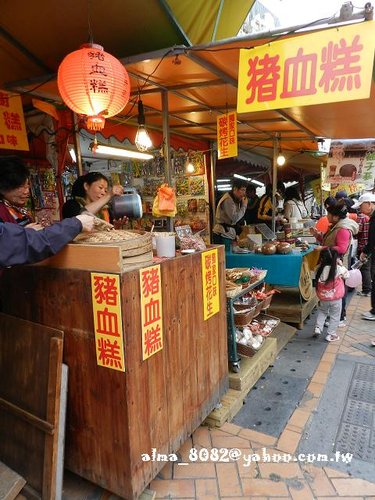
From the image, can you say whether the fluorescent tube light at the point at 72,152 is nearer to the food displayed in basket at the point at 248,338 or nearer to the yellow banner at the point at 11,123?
the yellow banner at the point at 11,123

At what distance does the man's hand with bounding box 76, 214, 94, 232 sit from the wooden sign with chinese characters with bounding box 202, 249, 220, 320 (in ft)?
3.66

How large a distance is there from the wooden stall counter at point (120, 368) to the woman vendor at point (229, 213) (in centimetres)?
438

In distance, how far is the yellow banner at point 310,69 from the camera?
2564mm

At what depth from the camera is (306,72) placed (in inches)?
109

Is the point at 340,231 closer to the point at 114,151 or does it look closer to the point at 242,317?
the point at 242,317

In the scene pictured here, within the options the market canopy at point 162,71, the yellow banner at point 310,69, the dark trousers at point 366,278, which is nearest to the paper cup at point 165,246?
the yellow banner at point 310,69

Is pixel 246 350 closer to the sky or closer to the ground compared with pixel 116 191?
closer to the ground

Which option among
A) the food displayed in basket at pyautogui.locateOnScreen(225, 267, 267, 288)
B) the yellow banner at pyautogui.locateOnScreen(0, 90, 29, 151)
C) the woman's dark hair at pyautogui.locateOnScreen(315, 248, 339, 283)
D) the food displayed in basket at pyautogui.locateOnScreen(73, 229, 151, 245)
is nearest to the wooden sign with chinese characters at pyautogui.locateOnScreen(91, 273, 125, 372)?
the food displayed in basket at pyautogui.locateOnScreen(73, 229, 151, 245)

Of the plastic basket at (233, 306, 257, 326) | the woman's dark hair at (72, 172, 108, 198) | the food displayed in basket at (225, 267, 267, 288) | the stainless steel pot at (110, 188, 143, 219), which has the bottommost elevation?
the plastic basket at (233, 306, 257, 326)

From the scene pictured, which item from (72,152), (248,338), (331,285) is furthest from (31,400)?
(331,285)

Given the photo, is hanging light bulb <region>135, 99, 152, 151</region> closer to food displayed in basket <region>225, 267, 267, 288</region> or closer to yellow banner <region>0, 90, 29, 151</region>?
yellow banner <region>0, 90, 29, 151</region>

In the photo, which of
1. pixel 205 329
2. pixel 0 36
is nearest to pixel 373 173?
pixel 205 329

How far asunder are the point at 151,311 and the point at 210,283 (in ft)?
3.17

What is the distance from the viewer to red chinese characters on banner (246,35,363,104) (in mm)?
2609
